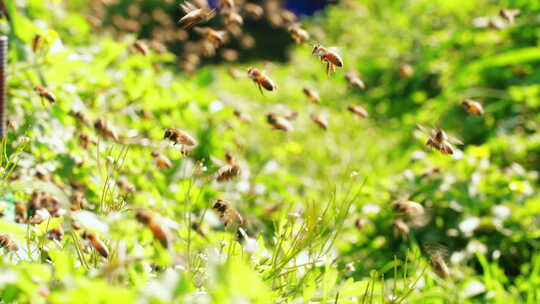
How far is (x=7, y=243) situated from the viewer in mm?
1370

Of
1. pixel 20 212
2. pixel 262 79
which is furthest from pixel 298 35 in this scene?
pixel 20 212

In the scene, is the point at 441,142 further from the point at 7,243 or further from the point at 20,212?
the point at 20,212

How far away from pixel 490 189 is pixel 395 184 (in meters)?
0.45

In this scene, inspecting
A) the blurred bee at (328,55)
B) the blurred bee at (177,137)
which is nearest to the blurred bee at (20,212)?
the blurred bee at (177,137)

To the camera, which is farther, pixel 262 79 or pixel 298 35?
pixel 298 35

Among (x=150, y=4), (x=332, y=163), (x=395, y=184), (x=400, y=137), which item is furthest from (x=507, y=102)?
(x=150, y=4)

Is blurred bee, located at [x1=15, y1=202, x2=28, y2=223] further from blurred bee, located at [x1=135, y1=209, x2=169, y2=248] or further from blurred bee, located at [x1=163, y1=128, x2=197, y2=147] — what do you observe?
blurred bee, located at [x1=135, y1=209, x2=169, y2=248]

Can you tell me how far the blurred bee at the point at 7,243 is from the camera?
137 centimetres

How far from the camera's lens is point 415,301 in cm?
188

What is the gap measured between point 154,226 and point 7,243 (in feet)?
2.10

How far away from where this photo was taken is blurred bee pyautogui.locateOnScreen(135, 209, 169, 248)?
90 centimetres

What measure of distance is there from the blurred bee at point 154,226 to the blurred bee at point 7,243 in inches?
24.4

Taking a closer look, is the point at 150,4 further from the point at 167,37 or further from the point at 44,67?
the point at 44,67

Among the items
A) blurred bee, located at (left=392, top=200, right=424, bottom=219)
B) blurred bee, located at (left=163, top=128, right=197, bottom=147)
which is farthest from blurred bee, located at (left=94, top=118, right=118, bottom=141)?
blurred bee, located at (left=392, top=200, right=424, bottom=219)
